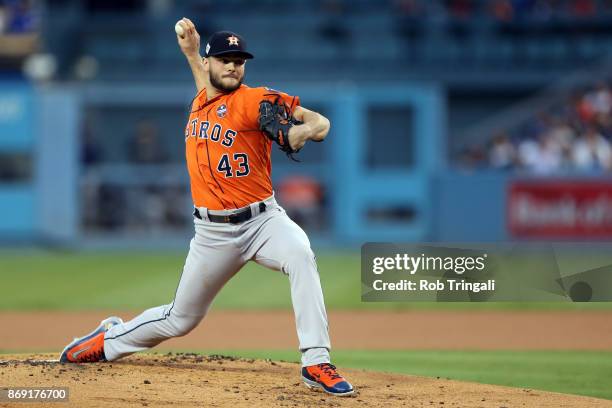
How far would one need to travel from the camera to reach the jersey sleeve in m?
5.86

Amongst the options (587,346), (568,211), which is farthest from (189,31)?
(568,211)

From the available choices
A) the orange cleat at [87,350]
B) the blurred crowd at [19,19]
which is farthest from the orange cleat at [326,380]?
the blurred crowd at [19,19]

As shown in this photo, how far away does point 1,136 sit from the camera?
58.7 ft

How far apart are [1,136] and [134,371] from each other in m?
12.5

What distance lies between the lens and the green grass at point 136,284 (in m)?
12.1

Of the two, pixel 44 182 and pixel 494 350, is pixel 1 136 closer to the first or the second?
pixel 44 182

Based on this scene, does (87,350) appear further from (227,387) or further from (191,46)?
(191,46)

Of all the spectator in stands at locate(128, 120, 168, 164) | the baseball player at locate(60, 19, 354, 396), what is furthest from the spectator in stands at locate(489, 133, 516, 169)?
the baseball player at locate(60, 19, 354, 396)

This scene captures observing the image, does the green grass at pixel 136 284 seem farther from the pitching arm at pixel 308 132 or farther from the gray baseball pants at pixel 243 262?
the pitching arm at pixel 308 132

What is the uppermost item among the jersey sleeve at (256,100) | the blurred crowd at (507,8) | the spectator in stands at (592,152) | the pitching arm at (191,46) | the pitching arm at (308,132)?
the blurred crowd at (507,8)

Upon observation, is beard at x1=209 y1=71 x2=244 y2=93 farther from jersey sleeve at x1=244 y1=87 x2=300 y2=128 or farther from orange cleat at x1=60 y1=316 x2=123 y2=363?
orange cleat at x1=60 y1=316 x2=123 y2=363

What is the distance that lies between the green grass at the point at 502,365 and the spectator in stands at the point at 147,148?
32.1 feet

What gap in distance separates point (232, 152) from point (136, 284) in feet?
25.1

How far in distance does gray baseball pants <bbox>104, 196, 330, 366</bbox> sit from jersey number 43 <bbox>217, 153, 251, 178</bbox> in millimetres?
206
